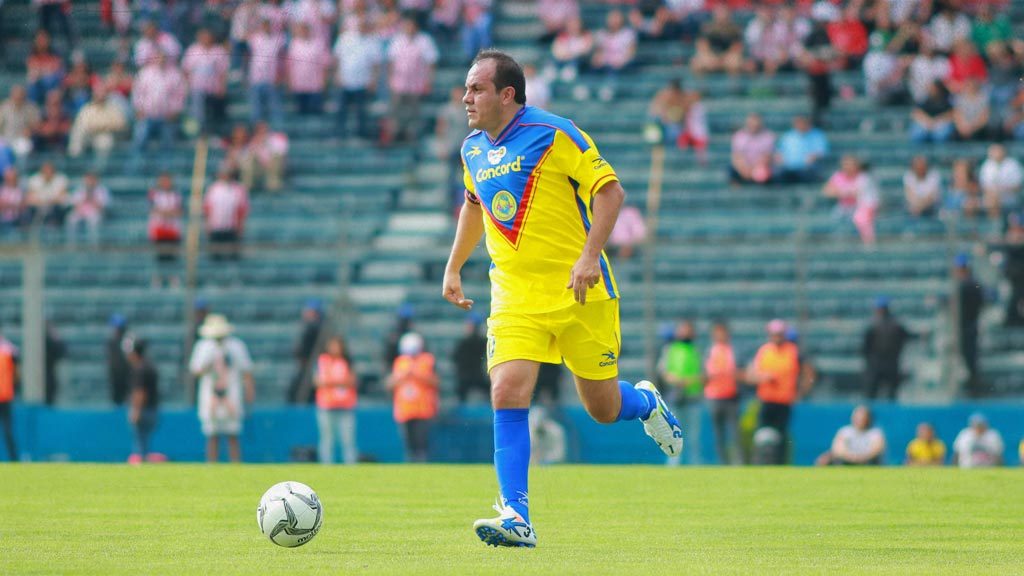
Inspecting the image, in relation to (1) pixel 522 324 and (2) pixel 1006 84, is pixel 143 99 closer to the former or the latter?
(2) pixel 1006 84

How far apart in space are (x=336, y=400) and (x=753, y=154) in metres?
7.29

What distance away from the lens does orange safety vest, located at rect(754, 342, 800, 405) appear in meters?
20.2

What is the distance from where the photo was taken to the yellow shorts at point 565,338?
861 centimetres

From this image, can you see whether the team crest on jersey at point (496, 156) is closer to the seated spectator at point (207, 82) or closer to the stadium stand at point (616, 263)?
the stadium stand at point (616, 263)

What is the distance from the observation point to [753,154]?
2431 cm

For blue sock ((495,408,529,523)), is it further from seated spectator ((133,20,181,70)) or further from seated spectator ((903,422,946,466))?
seated spectator ((133,20,181,70))

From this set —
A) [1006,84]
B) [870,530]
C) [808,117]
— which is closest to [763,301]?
[808,117]

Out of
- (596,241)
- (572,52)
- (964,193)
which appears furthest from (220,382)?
(596,241)

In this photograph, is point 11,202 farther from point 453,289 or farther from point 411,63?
point 453,289

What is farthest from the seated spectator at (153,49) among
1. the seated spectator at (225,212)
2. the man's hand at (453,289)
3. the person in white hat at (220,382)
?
the man's hand at (453,289)

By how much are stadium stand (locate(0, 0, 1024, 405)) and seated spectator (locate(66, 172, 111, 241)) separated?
0.26 meters

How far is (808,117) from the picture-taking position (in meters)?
25.3

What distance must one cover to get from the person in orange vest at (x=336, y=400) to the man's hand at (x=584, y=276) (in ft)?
42.4

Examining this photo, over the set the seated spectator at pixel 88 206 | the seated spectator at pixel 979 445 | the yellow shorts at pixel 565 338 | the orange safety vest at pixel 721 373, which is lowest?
the seated spectator at pixel 979 445
